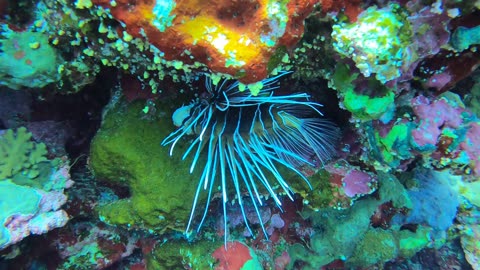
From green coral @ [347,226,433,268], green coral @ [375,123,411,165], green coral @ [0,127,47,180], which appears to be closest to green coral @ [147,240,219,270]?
green coral @ [0,127,47,180]

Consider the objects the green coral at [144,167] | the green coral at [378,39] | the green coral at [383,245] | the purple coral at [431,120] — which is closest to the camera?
the green coral at [378,39]

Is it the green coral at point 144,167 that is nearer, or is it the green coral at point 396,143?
the green coral at point 396,143

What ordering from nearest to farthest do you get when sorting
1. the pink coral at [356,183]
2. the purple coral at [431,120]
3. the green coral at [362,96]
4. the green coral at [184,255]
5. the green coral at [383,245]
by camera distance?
the green coral at [362,96] → the purple coral at [431,120] → the pink coral at [356,183] → the green coral at [184,255] → the green coral at [383,245]

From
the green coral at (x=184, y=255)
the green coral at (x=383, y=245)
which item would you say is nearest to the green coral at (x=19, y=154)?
the green coral at (x=184, y=255)

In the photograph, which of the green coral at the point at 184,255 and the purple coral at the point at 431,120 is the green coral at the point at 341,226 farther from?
the purple coral at the point at 431,120

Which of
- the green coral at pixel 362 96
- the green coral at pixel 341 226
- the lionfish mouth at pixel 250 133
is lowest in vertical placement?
the green coral at pixel 341 226

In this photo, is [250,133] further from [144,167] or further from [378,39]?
[378,39]

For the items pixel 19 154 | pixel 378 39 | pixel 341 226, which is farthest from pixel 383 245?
pixel 19 154
